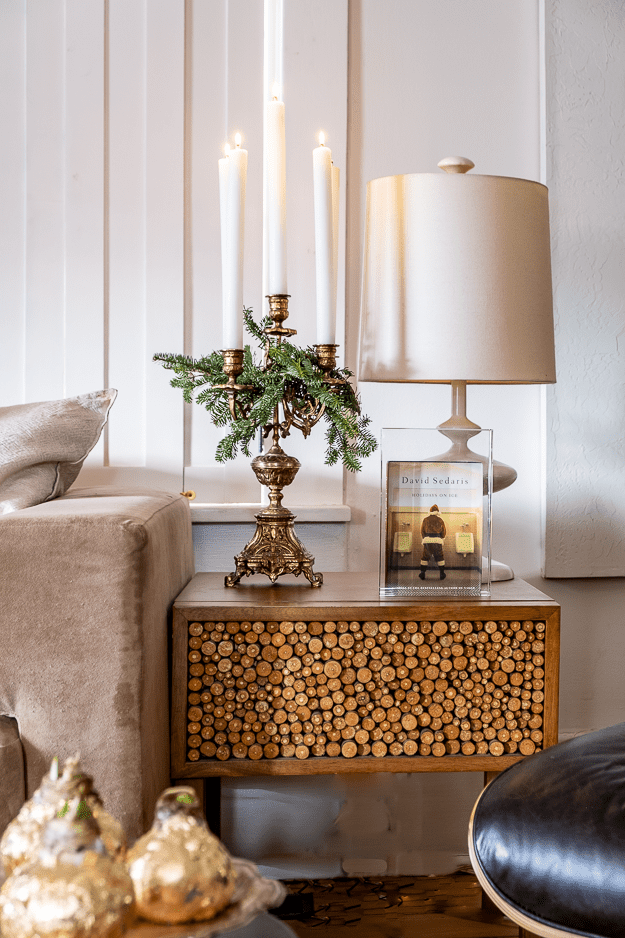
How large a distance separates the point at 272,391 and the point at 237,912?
38.1 inches

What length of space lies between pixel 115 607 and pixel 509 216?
3.28 ft

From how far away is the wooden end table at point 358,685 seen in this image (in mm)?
1318

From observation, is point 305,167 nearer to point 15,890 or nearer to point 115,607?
point 115,607

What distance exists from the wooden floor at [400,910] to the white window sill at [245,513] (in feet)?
2.59

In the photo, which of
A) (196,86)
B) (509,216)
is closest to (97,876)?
(509,216)

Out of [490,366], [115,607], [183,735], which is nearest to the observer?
[115,607]

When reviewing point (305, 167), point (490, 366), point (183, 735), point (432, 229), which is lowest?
point (183, 735)

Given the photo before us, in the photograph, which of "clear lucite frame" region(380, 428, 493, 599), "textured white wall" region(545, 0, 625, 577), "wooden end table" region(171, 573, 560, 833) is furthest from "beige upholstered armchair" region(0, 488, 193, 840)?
"textured white wall" region(545, 0, 625, 577)

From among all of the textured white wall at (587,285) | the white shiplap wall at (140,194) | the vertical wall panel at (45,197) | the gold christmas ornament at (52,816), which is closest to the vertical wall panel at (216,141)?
the white shiplap wall at (140,194)

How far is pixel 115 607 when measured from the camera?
112cm

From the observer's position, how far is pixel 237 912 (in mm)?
547

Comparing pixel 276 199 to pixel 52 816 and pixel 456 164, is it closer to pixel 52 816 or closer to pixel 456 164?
pixel 456 164

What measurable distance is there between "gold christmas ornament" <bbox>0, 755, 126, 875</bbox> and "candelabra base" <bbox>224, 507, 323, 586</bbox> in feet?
2.95

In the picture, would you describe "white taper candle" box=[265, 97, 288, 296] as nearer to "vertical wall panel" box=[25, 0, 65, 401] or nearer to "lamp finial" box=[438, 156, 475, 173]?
"lamp finial" box=[438, 156, 475, 173]
